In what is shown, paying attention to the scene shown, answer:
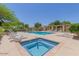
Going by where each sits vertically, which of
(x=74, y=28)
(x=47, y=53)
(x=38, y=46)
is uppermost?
(x=74, y=28)

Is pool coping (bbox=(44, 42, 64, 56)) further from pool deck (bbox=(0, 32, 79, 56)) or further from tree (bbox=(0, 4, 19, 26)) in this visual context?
tree (bbox=(0, 4, 19, 26))

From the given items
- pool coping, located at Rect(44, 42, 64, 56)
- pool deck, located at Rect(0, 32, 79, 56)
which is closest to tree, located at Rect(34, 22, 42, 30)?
pool deck, located at Rect(0, 32, 79, 56)

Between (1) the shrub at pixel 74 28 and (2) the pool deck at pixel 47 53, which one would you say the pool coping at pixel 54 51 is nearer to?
(2) the pool deck at pixel 47 53

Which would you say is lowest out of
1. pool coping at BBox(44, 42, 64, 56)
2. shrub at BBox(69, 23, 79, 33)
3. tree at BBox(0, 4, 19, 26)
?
pool coping at BBox(44, 42, 64, 56)

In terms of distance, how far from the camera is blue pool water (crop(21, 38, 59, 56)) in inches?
207

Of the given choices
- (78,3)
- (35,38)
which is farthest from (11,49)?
(78,3)

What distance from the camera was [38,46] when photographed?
5.32 metres

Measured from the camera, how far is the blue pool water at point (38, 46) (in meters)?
5.25

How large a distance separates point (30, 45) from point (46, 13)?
84 cm

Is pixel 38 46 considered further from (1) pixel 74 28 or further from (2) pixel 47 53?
(1) pixel 74 28

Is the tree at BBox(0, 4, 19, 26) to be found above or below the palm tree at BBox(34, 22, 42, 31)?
above

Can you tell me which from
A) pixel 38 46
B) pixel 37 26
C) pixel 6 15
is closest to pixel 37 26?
pixel 37 26

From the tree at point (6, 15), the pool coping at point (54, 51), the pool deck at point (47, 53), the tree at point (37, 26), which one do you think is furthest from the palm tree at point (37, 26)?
the pool coping at point (54, 51)

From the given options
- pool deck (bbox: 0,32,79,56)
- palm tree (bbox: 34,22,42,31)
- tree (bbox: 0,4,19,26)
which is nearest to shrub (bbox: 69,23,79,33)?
pool deck (bbox: 0,32,79,56)
